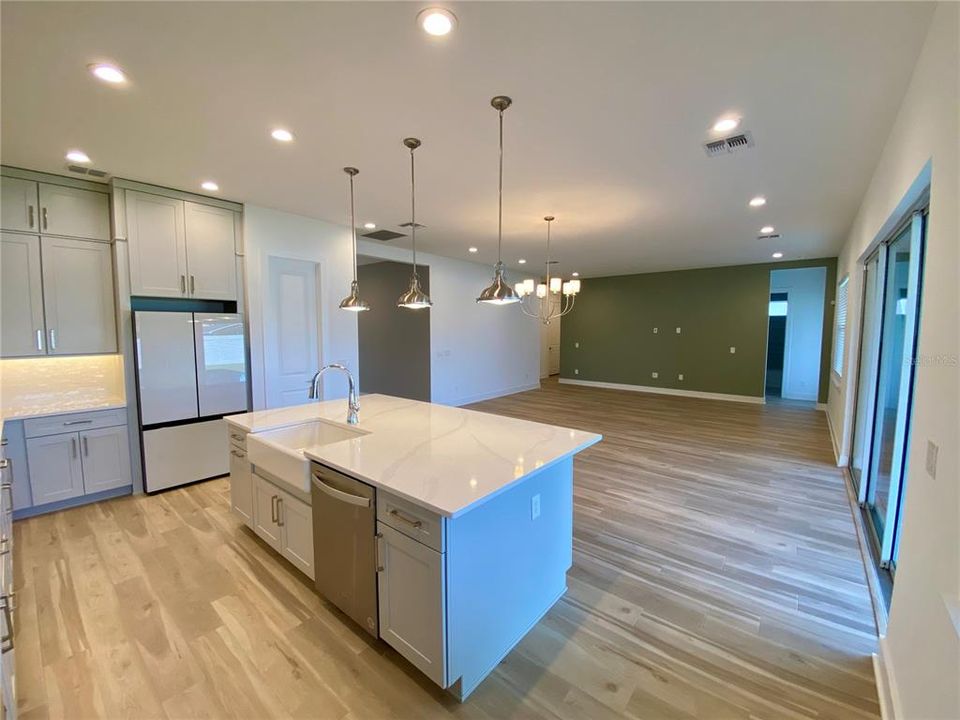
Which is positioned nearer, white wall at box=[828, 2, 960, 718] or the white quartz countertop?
white wall at box=[828, 2, 960, 718]

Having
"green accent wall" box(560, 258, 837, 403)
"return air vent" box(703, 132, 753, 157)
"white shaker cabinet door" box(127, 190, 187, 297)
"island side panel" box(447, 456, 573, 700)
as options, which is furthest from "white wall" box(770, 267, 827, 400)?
"white shaker cabinet door" box(127, 190, 187, 297)

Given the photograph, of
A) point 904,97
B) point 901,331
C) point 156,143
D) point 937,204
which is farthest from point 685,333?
point 156,143

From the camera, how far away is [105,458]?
347 cm

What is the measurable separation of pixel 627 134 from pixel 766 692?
9.69 ft

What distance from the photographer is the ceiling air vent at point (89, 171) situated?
10.2 feet

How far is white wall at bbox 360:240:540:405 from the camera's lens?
7008mm

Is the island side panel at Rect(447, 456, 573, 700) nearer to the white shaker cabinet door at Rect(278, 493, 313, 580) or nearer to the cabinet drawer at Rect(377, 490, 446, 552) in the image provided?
the cabinet drawer at Rect(377, 490, 446, 552)

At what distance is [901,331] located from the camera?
8.48 ft

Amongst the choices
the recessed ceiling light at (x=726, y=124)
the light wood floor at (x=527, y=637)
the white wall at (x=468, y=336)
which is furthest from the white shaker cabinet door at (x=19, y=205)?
the recessed ceiling light at (x=726, y=124)

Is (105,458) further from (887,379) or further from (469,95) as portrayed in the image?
(887,379)

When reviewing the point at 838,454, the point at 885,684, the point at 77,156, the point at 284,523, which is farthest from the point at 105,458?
the point at 838,454

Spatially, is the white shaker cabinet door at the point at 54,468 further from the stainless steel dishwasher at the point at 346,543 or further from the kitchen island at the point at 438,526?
the stainless steel dishwasher at the point at 346,543

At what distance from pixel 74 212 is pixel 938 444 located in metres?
5.49

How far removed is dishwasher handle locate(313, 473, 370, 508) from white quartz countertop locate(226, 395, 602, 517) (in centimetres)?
11
